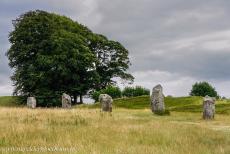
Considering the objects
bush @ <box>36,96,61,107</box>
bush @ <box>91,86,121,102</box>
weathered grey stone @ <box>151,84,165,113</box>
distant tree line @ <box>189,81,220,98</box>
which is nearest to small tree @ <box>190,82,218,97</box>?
distant tree line @ <box>189,81,220,98</box>

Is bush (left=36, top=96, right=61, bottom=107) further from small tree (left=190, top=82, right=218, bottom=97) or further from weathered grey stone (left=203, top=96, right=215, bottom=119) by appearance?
small tree (left=190, top=82, right=218, bottom=97)

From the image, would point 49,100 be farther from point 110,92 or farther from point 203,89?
point 203,89

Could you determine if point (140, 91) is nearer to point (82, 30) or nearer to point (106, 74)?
point (106, 74)

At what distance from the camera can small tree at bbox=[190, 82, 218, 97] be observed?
102562mm

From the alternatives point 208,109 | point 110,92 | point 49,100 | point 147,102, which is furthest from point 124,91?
point 208,109

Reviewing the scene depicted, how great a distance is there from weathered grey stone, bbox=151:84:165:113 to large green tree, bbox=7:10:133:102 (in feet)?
88.4

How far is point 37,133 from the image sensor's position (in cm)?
2019

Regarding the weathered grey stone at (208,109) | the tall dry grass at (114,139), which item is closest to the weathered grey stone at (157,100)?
the weathered grey stone at (208,109)

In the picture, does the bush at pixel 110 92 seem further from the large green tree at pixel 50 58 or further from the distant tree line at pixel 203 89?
the distant tree line at pixel 203 89

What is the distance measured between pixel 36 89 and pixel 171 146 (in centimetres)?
5562

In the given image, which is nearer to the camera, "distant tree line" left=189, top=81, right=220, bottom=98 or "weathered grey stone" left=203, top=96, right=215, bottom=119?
"weathered grey stone" left=203, top=96, right=215, bottom=119

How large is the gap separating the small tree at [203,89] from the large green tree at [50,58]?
27869 mm

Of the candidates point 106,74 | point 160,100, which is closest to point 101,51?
point 106,74

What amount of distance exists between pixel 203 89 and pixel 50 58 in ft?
134
